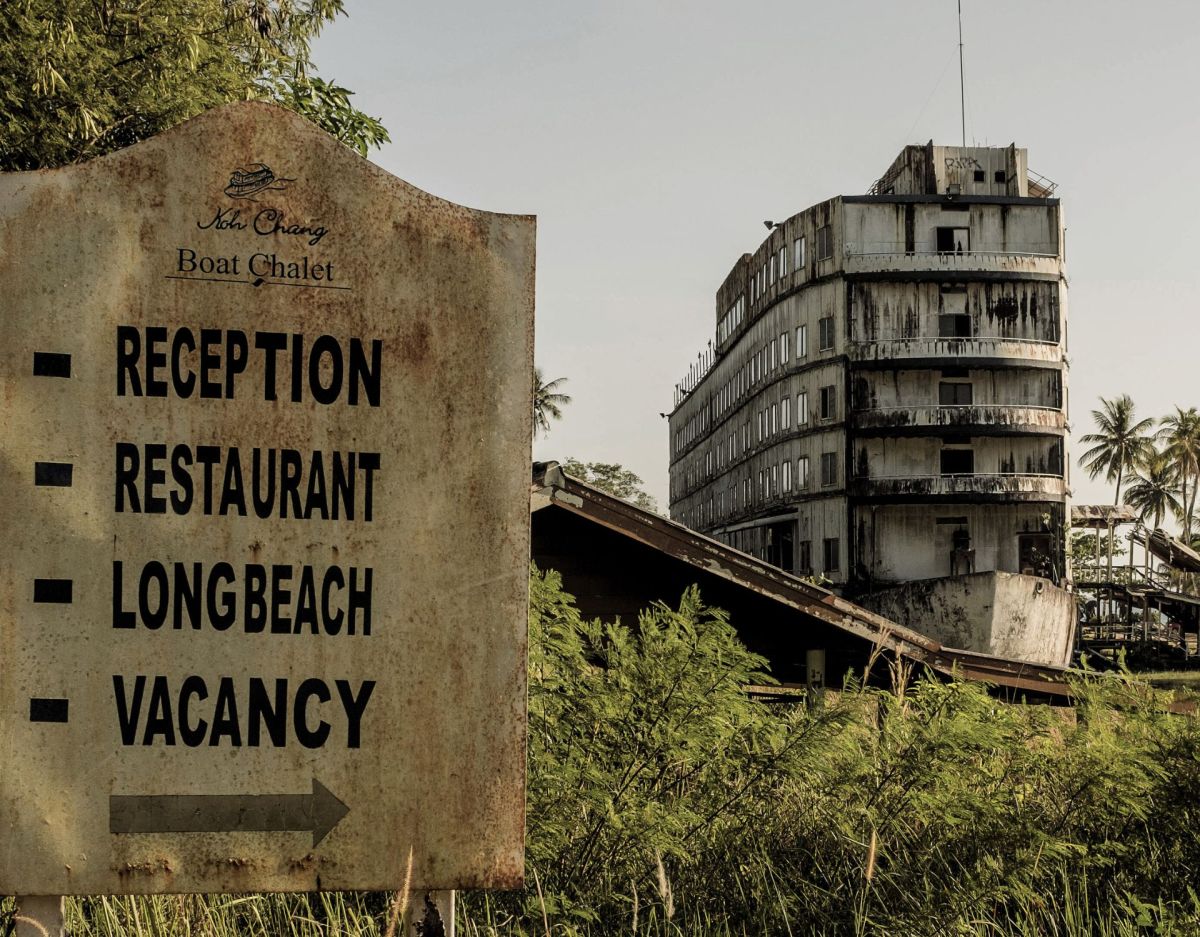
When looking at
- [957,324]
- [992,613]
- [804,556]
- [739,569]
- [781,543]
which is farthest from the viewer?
[781,543]

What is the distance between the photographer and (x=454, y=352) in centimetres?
322

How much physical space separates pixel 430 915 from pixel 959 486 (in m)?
39.6

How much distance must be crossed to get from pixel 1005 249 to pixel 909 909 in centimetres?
4100

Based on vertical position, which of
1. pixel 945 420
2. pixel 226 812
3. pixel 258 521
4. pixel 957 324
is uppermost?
pixel 957 324

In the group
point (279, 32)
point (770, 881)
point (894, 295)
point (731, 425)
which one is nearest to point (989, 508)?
point (894, 295)

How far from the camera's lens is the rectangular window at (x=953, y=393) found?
137ft

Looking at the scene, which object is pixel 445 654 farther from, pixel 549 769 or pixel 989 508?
pixel 989 508

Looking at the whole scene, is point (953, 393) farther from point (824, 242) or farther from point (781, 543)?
point (781, 543)

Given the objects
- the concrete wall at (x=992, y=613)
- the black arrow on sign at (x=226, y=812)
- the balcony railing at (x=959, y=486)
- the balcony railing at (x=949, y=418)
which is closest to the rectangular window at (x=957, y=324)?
the balcony railing at (x=949, y=418)

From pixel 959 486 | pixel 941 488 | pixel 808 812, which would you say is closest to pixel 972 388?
pixel 959 486

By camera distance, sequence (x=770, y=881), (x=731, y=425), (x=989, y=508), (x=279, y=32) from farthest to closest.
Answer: (x=731, y=425)
(x=989, y=508)
(x=279, y=32)
(x=770, y=881)

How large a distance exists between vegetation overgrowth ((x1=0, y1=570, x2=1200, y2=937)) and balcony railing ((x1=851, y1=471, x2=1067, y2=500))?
35.6 meters

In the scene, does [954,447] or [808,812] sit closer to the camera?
[808,812]

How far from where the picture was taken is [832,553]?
4128 centimetres
